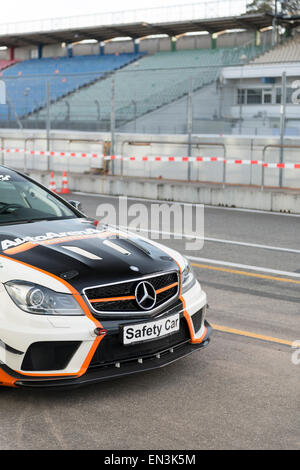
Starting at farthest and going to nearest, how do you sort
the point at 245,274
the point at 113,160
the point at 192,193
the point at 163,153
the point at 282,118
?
the point at 113,160, the point at 163,153, the point at 192,193, the point at 282,118, the point at 245,274

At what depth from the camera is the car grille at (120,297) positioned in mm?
4285

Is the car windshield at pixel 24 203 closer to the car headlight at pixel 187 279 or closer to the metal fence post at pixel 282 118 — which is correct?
the car headlight at pixel 187 279

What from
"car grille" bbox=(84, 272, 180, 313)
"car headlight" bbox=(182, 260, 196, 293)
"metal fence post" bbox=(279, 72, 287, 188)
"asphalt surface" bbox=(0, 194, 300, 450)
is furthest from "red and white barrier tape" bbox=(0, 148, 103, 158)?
"car grille" bbox=(84, 272, 180, 313)

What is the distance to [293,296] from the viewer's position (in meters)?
7.36

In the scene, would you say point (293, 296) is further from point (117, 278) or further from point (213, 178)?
point (213, 178)

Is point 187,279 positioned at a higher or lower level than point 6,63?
lower

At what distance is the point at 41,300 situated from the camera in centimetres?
422

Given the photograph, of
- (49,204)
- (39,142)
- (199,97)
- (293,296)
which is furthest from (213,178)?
(49,204)

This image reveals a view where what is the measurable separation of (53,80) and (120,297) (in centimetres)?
1697

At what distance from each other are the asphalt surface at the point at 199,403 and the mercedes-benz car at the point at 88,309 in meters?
0.25

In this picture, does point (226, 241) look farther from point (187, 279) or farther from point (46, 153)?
point (46, 153)

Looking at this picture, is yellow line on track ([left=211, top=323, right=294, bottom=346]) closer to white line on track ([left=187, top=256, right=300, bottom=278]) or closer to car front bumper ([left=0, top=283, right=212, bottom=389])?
car front bumper ([left=0, top=283, right=212, bottom=389])

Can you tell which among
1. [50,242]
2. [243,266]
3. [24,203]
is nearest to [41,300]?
[50,242]

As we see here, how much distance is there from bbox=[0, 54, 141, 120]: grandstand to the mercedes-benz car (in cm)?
1529
